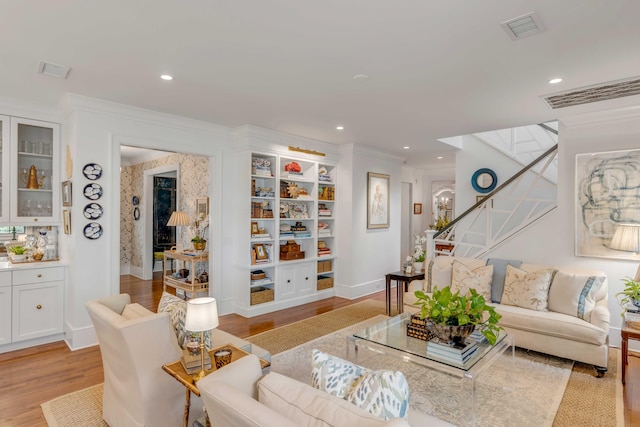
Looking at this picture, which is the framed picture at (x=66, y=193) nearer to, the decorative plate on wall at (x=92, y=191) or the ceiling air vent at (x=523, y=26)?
the decorative plate on wall at (x=92, y=191)

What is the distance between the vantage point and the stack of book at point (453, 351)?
2457 mm

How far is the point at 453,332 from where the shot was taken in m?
2.56

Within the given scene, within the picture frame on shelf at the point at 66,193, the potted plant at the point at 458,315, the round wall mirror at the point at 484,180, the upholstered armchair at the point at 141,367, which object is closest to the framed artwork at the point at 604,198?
the potted plant at the point at 458,315

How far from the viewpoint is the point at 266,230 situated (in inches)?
210

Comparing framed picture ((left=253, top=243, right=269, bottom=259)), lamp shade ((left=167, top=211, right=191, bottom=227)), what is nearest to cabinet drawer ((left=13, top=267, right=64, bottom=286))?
lamp shade ((left=167, top=211, right=191, bottom=227))

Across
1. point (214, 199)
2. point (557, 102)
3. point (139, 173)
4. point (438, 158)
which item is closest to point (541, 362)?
point (557, 102)

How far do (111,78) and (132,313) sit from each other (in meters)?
2.14

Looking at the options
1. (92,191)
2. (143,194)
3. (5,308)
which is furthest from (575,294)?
(143,194)

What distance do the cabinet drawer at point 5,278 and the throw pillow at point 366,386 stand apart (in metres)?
3.78

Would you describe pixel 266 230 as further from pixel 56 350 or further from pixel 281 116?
pixel 56 350

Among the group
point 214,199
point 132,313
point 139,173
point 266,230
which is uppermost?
point 139,173

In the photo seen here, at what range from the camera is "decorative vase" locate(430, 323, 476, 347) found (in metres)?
2.54

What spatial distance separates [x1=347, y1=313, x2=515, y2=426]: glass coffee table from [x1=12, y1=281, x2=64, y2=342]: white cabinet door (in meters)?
3.29

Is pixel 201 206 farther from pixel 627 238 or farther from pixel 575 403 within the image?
pixel 627 238
